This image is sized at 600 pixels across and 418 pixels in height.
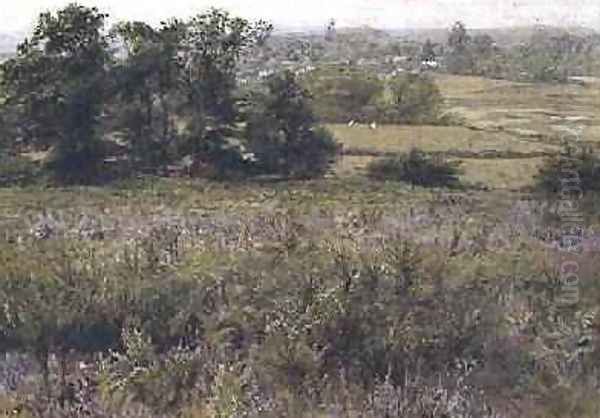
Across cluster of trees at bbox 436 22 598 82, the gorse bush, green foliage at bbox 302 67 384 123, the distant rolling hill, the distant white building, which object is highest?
the distant rolling hill

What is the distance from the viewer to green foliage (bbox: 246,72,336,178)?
68.7 ft

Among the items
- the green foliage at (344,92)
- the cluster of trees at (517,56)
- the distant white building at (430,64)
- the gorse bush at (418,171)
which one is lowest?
the gorse bush at (418,171)

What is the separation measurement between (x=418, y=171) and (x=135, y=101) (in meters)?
6.38

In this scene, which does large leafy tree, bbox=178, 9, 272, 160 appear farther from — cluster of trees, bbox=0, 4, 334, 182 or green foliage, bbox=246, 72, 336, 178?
green foliage, bbox=246, 72, 336, 178

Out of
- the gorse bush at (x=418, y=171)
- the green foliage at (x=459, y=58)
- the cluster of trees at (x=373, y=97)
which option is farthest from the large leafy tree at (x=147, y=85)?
the green foliage at (x=459, y=58)

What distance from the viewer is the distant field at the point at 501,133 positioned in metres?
20.4

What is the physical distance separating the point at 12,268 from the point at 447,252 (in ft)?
10.8

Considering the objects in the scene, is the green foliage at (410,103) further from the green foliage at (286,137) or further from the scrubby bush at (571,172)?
the scrubby bush at (571,172)

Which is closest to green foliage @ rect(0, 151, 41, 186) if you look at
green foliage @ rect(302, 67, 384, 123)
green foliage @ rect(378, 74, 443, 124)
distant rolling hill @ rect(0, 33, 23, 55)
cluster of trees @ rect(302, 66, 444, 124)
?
distant rolling hill @ rect(0, 33, 23, 55)

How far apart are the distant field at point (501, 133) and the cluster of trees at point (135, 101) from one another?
2.15m

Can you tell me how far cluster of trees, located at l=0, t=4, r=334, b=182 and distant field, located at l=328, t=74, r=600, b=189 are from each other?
2.15 meters

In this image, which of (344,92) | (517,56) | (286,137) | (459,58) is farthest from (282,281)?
(459,58)

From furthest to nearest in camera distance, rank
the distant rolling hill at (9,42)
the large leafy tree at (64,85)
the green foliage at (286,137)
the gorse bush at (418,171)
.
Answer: the distant rolling hill at (9,42), the green foliage at (286,137), the large leafy tree at (64,85), the gorse bush at (418,171)

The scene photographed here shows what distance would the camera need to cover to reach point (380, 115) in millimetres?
30812
